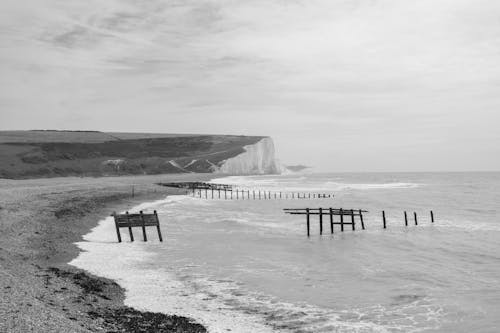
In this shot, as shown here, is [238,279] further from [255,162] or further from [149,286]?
[255,162]

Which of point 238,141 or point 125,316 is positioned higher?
point 238,141

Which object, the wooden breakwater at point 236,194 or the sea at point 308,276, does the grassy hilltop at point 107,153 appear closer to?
the wooden breakwater at point 236,194

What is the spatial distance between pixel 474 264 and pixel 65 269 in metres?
14.9

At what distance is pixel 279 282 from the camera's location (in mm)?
14750

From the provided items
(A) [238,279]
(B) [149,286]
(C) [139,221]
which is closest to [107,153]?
(C) [139,221]

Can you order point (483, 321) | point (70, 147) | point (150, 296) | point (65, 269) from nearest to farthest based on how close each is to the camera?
point (483, 321) < point (150, 296) < point (65, 269) < point (70, 147)

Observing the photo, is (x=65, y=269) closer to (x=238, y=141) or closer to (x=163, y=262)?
(x=163, y=262)

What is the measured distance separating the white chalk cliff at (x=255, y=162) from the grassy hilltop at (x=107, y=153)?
2.42 metres

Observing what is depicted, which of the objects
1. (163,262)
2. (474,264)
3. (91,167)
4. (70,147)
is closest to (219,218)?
(163,262)

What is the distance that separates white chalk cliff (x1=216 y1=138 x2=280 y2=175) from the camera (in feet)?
499

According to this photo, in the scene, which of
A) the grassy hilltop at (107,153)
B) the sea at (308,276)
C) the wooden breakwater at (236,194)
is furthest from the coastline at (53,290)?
the grassy hilltop at (107,153)

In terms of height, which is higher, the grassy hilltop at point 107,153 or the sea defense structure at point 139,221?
the grassy hilltop at point 107,153

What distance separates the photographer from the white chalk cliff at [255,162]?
15212 cm

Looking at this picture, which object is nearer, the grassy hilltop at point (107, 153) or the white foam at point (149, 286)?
the white foam at point (149, 286)
